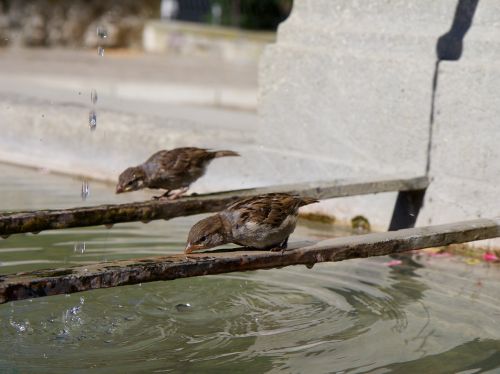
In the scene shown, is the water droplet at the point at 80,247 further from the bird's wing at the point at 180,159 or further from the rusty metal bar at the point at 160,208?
the rusty metal bar at the point at 160,208

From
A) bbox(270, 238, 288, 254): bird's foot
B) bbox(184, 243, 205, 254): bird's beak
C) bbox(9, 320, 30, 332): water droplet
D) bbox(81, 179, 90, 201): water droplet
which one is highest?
bbox(270, 238, 288, 254): bird's foot

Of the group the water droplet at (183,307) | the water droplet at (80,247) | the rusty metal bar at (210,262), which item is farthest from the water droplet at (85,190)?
the rusty metal bar at (210,262)

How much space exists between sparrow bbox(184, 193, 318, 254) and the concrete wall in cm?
192

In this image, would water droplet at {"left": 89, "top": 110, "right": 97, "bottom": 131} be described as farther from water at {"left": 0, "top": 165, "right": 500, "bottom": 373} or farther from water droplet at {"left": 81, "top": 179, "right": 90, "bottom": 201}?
water at {"left": 0, "top": 165, "right": 500, "bottom": 373}

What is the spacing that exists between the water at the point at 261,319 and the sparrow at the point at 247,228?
0.41m

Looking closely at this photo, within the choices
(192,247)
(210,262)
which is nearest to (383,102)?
(192,247)

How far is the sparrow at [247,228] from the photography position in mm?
4926

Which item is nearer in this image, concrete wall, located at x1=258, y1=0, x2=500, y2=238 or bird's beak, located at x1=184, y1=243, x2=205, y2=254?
bird's beak, located at x1=184, y1=243, x2=205, y2=254

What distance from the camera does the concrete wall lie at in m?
6.55

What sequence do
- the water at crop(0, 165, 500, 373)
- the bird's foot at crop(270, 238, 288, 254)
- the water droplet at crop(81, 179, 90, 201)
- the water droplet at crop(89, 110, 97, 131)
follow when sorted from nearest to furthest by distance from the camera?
the water at crop(0, 165, 500, 373) → the bird's foot at crop(270, 238, 288, 254) → the water droplet at crop(81, 179, 90, 201) → the water droplet at crop(89, 110, 97, 131)

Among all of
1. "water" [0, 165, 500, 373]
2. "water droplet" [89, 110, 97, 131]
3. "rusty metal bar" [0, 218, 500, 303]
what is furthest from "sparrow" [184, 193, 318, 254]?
"water droplet" [89, 110, 97, 131]

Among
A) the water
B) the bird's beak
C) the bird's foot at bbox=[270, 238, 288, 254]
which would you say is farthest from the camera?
the bird's beak

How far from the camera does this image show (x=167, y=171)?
6531mm

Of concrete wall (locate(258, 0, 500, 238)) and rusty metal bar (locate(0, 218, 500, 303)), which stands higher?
concrete wall (locate(258, 0, 500, 238))
